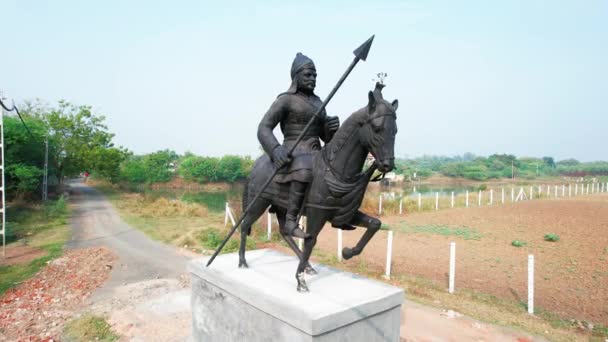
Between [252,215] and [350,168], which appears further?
[252,215]

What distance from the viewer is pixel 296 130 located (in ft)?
12.0

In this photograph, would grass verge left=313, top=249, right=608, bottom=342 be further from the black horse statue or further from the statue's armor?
the statue's armor

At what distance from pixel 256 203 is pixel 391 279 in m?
4.55

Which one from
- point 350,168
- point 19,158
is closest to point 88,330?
point 350,168

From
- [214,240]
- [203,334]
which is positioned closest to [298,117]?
[203,334]

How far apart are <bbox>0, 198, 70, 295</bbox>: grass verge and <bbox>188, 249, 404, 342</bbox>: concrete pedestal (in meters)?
4.96

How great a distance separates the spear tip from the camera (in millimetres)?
2838

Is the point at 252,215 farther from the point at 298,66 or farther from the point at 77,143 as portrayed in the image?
the point at 77,143

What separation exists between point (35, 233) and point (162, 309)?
934 cm

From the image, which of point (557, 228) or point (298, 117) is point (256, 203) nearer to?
point (298, 117)

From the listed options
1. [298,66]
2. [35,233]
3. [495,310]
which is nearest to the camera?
[298,66]

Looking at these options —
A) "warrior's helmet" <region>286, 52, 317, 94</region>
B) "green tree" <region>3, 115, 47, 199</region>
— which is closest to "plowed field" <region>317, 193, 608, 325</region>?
"warrior's helmet" <region>286, 52, 317, 94</region>

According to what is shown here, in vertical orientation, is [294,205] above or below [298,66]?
below

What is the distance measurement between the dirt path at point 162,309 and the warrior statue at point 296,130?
2711mm
